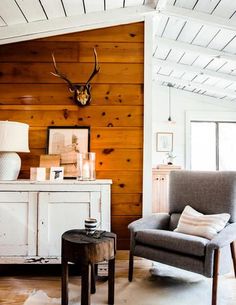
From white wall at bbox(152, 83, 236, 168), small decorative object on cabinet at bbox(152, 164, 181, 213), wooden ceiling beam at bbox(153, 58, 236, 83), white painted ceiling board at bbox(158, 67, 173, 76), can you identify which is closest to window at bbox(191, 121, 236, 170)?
white wall at bbox(152, 83, 236, 168)

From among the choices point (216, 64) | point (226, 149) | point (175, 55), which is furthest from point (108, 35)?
point (226, 149)

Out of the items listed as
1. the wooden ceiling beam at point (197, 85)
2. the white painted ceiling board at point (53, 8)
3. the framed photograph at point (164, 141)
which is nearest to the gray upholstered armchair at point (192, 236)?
the white painted ceiling board at point (53, 8)

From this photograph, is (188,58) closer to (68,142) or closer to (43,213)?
(68,142)

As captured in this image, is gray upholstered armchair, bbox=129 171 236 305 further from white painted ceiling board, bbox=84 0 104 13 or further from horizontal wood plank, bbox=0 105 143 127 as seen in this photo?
white painted ceiling board, bbox=84 0 104 13

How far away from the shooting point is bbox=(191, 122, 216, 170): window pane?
23.1 feet

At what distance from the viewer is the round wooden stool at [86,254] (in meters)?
1.99

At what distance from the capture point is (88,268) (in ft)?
6.61

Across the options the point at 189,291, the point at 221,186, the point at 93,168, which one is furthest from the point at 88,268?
the point at 221,186

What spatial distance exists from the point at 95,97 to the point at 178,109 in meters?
4.06

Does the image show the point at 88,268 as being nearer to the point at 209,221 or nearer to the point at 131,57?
the point at 209,221

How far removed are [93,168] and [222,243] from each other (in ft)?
4.36

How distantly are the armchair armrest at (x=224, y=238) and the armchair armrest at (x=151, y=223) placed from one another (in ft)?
2.15

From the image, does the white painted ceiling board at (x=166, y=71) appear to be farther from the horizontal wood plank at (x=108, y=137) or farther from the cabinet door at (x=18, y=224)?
the cabinet door at (x=18, y=224)

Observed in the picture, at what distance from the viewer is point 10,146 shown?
9.01ft
